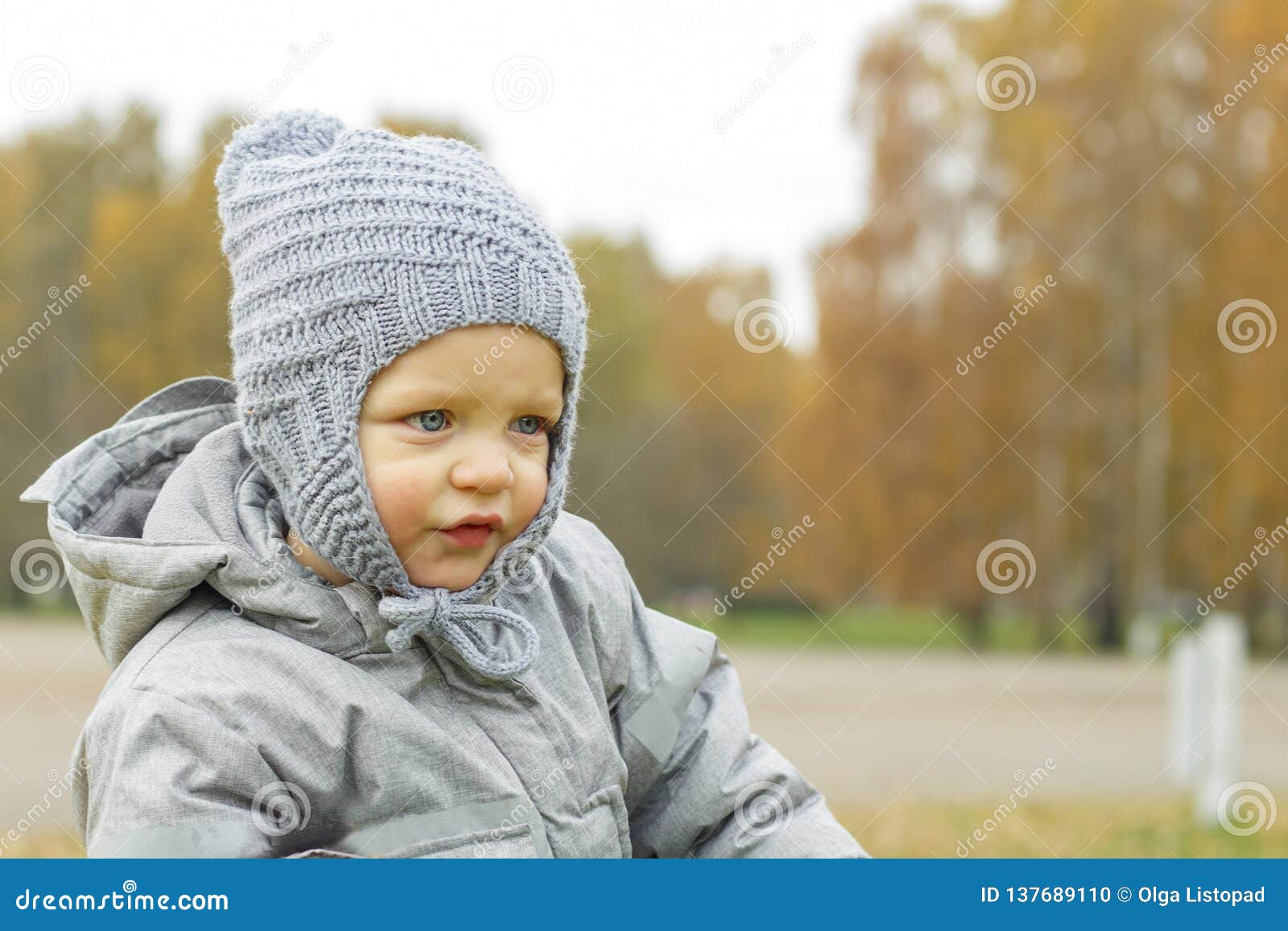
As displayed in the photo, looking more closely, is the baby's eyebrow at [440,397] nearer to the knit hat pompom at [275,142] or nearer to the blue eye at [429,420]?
the blue eye at [429,420]

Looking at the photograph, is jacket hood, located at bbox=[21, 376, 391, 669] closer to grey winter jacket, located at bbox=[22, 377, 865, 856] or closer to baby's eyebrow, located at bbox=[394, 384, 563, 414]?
grey winter jacket, located at bbox=[22, 377, 865, 856]

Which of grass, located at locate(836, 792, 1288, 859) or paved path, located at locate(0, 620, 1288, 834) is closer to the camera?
grass, located at locate(836, 792, 1288, 859)

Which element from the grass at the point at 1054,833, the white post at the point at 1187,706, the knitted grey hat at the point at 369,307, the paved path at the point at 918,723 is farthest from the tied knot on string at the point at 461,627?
the white post at the point at 1187,706

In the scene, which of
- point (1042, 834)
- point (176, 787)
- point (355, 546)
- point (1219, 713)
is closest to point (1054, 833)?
point (1042, 834)

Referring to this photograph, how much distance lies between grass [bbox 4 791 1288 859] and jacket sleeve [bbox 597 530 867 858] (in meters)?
2.78

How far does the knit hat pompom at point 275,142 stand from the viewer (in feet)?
7.46

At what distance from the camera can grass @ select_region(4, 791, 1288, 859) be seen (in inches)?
205

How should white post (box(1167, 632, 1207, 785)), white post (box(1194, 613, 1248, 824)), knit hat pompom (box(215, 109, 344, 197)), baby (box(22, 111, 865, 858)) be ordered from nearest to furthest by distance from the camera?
baby (box(22, 111, 865, 858))
knit hat pompom (box(215, 109, 344, 197))
white post (box(1194, 613, 1248, 824))
white post (box(1167, 632, 1207, 785))

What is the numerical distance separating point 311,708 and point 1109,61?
18284 mm

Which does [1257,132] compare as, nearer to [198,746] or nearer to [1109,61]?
[1109,61]

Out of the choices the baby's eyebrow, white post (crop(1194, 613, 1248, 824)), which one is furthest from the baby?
white post (crop(1194, 613, 1248, 824))

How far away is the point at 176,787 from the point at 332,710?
23cm

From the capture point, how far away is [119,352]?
19.3m
